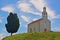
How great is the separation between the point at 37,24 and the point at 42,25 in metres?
2.54

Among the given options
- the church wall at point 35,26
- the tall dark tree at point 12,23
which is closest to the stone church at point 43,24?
the church wall at point 35,26

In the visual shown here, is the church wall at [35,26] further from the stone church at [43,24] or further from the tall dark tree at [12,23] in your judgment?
the tall dark tree at [12,23]

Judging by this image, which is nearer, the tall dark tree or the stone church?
the tall dark tree

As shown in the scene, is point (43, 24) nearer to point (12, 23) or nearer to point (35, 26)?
point (35, 26)

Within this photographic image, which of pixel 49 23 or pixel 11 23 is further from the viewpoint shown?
pixel 49 23

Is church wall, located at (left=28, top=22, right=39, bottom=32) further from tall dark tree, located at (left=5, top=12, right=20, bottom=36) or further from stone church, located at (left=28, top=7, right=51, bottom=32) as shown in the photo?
tall dark tree, located at (left=5, top=12, right=20, bottom=36)

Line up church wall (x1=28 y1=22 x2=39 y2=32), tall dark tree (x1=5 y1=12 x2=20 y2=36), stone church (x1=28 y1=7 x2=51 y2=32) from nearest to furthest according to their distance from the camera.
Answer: tall dark tree (x1=5 y1=12 x2=20 y2=36), stone church (x1=28 y1=7 x2=51 y2=32), church wall (x1=28 y1=22 x2=39 y2=32)

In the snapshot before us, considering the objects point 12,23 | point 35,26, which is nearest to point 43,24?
point 35,26

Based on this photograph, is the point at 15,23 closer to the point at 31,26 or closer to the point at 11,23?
the point at 11,23

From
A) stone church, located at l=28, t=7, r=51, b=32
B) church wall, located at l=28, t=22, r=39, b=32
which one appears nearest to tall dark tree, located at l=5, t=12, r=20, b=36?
church wall, located at l=28, t=22, r=39, b=32

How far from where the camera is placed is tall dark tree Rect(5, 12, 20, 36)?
94963 mm

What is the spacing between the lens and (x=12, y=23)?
321 ft

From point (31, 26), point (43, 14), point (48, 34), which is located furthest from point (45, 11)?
point (48, 34)

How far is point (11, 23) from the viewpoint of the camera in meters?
97.9
